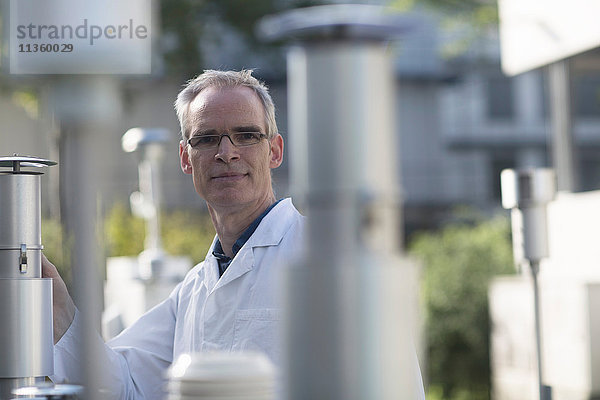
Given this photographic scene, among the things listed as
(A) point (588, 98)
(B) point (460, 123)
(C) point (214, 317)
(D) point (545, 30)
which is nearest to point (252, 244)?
(C) point (214, 317)

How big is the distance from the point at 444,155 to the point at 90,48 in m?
23.7

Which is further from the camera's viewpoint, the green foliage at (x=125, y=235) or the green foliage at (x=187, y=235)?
the green foliage at (x=125, y=235)

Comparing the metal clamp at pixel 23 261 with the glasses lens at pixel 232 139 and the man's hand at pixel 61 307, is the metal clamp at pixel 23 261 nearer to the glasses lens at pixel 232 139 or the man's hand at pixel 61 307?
the man's hand at pixel 61 307

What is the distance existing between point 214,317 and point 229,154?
15.9 inches

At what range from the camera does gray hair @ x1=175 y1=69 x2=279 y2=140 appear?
253 cm

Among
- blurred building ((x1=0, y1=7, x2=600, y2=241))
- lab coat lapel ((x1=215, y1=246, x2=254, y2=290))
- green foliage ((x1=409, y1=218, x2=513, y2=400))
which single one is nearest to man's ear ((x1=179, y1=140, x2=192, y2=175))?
lab coat lapel ((x1=215, y1=246, x2=254, y2=290))

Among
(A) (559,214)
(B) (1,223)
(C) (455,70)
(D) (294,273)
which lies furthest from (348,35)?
(C) (455,70)

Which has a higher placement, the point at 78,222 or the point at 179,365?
the point at 78,222

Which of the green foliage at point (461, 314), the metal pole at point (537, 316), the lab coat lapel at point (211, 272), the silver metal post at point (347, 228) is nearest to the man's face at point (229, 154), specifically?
the lab coat lapel at point (211, 272)

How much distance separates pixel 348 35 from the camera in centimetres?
90

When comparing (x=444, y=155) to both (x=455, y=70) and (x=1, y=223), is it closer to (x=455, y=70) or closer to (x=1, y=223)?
(x=455, y=70)

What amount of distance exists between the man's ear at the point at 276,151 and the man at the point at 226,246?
1.1 inches

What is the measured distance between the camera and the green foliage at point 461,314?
33.6ft

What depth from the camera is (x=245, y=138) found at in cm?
252
